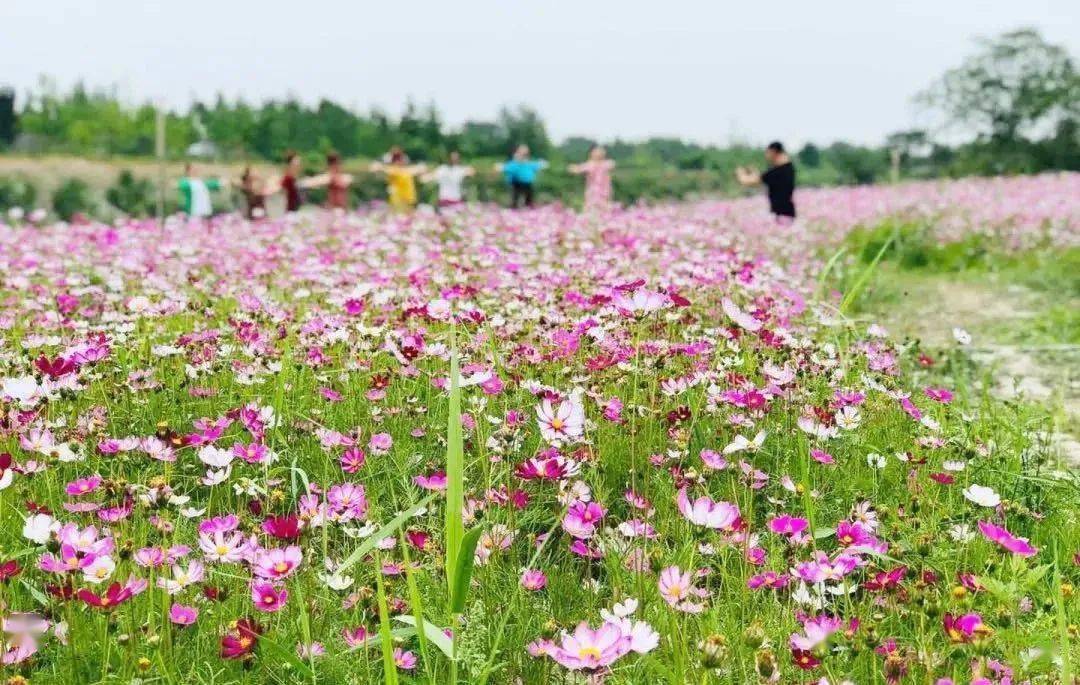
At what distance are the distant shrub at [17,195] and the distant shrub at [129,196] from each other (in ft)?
4.66

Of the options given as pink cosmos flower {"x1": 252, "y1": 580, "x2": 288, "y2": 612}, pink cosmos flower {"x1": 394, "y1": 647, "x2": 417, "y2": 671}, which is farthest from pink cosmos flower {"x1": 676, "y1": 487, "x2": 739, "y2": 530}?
pink cosmos flower {"x1": 252, "y1": 580, "x2": 288, "y2": 612}

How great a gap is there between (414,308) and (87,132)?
3401 centimetres

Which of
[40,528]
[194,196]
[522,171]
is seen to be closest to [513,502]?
[40,528]

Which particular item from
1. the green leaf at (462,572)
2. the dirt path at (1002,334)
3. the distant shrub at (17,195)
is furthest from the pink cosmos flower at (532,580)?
the distant shrub at (17,195)

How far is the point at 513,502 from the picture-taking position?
271cm

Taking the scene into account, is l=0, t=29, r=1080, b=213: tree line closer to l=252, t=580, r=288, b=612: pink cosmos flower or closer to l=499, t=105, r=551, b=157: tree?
l=499, t=105, r=551, b=157: tree

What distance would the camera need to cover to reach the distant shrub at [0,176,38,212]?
1905 cm

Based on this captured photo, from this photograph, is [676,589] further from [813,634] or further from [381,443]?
[381,443]

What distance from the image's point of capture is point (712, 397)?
3424 millimetres

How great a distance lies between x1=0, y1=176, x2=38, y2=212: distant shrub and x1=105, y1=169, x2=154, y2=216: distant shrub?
1420 mm

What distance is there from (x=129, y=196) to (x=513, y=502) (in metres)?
19.9

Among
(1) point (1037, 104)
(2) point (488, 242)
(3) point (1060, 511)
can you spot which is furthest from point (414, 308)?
(1) point (1037, 104)

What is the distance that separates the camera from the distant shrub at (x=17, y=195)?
19.0m

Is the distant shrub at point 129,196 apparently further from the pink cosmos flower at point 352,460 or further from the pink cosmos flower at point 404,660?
the pink cosmos flower at point 404,660
